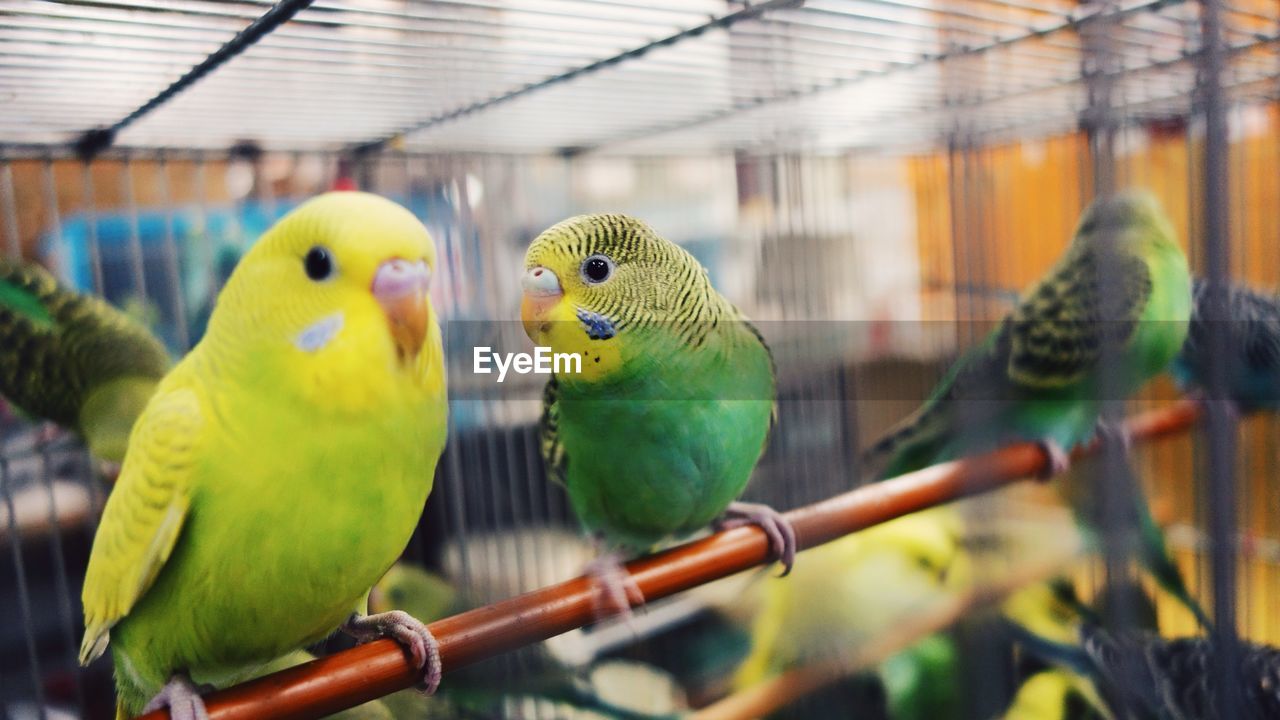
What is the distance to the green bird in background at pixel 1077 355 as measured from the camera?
0.97 metres

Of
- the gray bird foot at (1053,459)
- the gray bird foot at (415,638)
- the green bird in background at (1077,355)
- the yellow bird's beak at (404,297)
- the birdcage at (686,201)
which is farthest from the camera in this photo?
the gray bird foot at (1053,459)

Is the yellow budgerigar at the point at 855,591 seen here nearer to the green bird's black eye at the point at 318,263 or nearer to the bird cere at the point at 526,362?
the bird cere at the point at 526,362

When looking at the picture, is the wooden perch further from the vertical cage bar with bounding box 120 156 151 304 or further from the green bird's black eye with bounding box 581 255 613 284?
the vertical cage bar with bounding box 120 156 151 304

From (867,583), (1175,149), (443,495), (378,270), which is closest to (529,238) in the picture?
(378,270)

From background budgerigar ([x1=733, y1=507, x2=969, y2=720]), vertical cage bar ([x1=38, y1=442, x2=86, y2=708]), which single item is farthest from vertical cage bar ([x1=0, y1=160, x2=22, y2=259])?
background budgerigar ([x1=733, y1=507, x2=969, y2=720])

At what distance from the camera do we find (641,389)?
70 centimetres

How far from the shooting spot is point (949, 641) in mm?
1092

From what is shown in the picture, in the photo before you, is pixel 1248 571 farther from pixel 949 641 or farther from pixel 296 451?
pixel 296 451

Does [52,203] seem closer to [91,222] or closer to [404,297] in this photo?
[91,222]

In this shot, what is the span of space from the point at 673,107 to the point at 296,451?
0.64 m

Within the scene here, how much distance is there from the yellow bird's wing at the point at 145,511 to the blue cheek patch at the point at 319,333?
0.11 meters

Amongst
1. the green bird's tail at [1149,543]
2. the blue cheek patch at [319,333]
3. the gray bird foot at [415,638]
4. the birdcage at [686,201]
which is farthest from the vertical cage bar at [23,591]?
the green bird's tail at [1149,543]

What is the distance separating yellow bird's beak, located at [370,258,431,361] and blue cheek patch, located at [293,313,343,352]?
1.5 inches

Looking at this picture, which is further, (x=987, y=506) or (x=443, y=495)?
(x=987, y=506)
